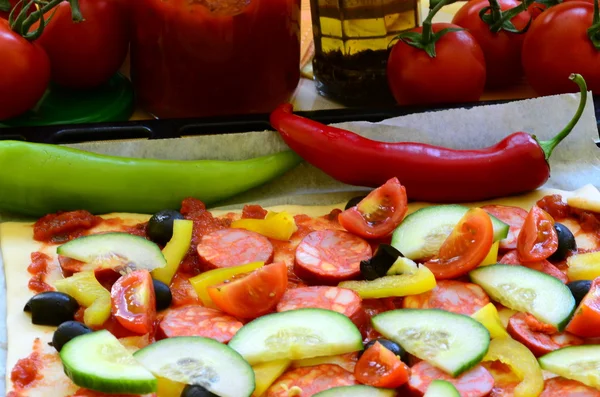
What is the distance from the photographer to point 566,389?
1.89 m

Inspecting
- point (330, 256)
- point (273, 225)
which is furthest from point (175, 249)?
point (330, 256)

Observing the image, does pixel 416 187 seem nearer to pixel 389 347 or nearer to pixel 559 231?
pixel 559 231

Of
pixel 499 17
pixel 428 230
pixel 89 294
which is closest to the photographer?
pixel 89 294

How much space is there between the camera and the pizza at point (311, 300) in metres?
1.88

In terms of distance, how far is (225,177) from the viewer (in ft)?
8.75

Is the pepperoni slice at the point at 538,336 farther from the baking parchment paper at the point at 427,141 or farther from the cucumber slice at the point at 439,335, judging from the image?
the baking parchment paper at the point at 427,141

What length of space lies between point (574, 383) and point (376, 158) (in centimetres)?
100

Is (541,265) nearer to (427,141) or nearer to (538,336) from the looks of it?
(538,336)

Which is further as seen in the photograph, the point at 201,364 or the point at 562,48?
the point at 562,48

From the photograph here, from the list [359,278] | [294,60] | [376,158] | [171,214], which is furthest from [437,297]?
[294,60]

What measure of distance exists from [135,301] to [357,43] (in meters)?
1.36

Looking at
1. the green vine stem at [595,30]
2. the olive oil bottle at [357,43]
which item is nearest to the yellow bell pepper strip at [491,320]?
the olive oil bottle at [357,43]

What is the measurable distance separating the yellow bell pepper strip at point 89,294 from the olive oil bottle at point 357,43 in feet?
4.14

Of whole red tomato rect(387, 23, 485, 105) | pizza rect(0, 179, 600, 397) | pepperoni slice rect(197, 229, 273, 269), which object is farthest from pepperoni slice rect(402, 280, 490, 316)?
whole red tomato rect(387, 23, 485, 105)
